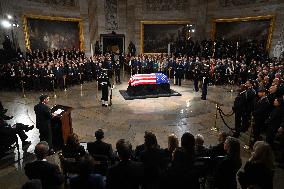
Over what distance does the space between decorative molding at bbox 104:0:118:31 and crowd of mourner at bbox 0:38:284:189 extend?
287 inches

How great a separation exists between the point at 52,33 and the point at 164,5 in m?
9.99

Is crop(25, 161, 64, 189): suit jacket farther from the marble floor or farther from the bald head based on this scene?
the marble floor

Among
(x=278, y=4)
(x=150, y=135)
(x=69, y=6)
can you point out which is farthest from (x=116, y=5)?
(x=150, y=135)

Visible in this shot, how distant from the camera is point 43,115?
634 centimetres

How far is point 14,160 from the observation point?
6.48 metres

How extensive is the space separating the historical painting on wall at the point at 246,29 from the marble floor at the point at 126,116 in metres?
5.84

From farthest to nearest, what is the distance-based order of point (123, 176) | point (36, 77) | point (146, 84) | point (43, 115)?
point (36, 77), point (146, 84), point (43, 115), point (123, 176)

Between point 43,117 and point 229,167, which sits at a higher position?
point 43,117

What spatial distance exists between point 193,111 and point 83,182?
7.86 metres

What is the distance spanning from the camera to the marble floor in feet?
22.2

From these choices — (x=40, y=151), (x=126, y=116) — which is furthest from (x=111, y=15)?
(x=40, y=151)

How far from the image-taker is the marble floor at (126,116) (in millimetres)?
6755

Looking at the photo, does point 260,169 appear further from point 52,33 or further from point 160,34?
point 160,34

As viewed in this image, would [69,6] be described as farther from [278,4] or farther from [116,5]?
[278,4]
